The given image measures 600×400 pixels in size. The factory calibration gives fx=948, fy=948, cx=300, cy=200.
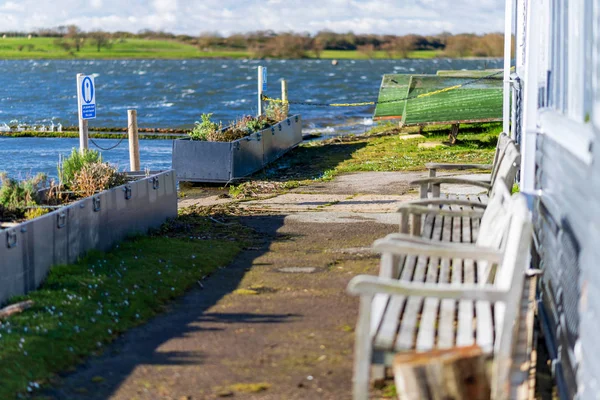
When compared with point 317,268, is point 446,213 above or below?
above

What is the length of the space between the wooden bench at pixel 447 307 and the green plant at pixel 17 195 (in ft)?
15.0

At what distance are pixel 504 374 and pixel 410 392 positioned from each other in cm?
51

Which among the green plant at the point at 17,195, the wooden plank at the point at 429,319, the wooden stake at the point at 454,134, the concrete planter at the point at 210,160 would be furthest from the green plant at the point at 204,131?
the wooden plank at the point at 429,319

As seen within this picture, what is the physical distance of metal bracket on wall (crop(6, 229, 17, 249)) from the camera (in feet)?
22.6

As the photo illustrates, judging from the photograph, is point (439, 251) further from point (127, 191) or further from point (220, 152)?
point (220, 152)

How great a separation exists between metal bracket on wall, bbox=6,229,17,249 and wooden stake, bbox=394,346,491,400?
3.70m

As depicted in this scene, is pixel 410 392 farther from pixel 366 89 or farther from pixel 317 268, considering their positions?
pixel 366 89

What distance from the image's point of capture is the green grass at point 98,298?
226 inches

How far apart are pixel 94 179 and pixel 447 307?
5.68 metres

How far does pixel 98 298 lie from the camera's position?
7.19 m

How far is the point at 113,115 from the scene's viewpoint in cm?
5294

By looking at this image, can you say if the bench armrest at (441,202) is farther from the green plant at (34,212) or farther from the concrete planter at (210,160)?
the concrete planter at (210,160)

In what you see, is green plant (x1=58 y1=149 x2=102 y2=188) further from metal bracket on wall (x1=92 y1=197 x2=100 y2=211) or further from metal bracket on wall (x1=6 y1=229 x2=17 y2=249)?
metal bracket on wall (x1=6 y1=229 x2=17 y2=249)

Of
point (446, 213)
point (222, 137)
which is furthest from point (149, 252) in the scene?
point (222, 137)
